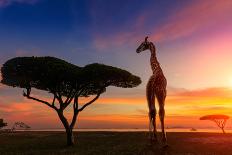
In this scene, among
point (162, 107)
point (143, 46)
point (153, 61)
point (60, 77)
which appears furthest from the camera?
point (60, 77)

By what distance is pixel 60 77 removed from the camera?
45.2 meters

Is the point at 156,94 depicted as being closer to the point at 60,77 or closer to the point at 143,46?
the point at 143,46

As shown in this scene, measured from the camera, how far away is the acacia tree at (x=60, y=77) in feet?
147

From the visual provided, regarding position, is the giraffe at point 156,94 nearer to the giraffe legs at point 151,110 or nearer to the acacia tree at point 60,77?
the giraffe legs at point 151,110

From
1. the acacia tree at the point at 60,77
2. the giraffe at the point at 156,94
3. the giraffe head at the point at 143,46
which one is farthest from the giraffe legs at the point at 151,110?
the acacia tree at the point at 60,77

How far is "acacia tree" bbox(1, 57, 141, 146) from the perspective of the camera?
44.9 metres

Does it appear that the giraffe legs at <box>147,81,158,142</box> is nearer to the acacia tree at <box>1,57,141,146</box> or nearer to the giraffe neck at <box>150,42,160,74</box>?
the giraffe neck at <box>150,42,160,74</box>

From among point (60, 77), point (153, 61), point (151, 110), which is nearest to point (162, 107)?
point (151, 110)

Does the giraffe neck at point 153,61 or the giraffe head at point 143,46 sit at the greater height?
the giraffe head at point 143,46

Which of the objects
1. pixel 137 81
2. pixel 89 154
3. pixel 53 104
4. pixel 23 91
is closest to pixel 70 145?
pixel 53 104

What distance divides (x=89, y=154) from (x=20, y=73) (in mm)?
22510

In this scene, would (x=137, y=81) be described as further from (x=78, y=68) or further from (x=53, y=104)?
(x=53, y=104)

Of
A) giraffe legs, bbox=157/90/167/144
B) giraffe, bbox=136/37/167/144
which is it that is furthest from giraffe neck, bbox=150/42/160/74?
giraffe legs, bbox=157/90/167/144

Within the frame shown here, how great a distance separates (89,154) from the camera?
26.6 meters
